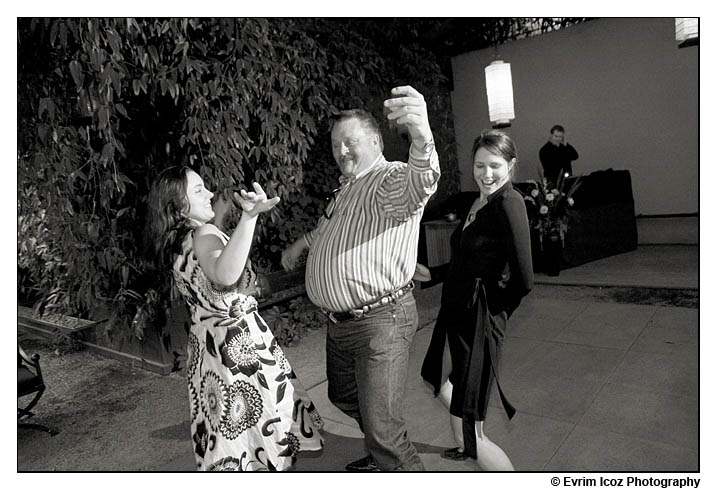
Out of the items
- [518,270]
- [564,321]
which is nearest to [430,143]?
[518,270]

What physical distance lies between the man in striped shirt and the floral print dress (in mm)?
298

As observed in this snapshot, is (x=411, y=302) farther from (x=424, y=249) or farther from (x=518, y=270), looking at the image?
(x=424, y=249)

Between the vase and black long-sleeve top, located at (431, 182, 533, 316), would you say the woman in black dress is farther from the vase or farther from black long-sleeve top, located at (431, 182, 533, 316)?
the vase

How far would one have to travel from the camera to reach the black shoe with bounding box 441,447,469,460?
208 cm

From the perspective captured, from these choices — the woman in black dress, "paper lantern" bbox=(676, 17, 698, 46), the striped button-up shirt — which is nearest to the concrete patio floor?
the woman in black dress

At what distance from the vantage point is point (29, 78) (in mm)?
2783

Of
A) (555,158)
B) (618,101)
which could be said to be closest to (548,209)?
(555,158)

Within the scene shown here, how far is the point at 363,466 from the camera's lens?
2.00 metres

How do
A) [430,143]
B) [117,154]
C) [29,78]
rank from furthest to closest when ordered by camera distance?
[117,154], [29,78], [430,143]

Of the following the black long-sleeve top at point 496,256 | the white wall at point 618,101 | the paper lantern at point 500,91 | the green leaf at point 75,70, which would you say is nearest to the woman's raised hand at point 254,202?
the black long-sleeve top at point 496,256

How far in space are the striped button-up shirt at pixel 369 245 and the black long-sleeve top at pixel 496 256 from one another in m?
0.23

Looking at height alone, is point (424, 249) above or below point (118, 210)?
below
